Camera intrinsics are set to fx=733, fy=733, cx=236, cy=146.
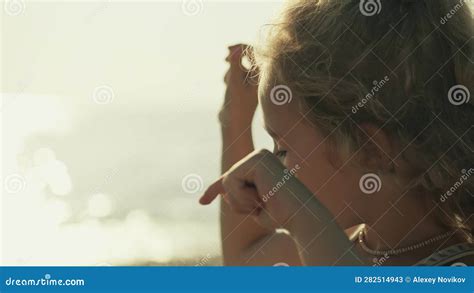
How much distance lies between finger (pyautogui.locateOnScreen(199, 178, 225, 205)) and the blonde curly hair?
32 centimetres

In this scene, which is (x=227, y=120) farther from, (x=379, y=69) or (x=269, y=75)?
(x=379, y=69)

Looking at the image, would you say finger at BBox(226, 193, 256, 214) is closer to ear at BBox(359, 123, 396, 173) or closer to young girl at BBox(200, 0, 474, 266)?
young girl at BBox(200, 0, 474, 266)

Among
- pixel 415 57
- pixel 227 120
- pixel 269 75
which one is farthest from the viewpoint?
pixel 227 120

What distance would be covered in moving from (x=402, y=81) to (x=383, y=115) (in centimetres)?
7

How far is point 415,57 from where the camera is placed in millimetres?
1404

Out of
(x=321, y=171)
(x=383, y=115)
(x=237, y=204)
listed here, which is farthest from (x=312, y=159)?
(x=237, y=204)

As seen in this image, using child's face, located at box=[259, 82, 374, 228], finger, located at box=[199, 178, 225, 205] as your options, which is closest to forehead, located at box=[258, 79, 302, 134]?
child's face, located at box=[259, 82, 374, 228]

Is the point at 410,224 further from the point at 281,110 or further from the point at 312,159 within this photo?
the point at 281,110

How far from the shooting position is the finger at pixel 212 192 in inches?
48.2

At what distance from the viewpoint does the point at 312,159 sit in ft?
4.88

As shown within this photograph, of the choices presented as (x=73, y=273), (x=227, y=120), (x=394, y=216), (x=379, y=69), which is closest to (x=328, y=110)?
(x=379, y=69)

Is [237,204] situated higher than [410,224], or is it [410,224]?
[237,204]

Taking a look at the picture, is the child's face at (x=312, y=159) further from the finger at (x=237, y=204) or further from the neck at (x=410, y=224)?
the finger at (x=237, y=204)

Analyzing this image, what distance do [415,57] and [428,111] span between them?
11 cm
